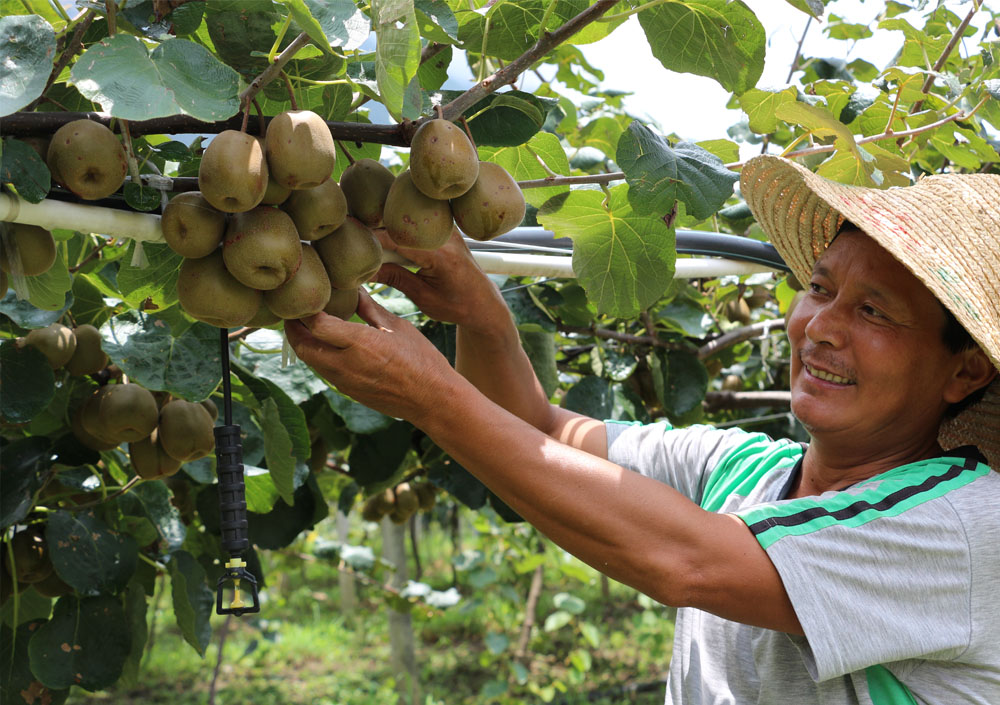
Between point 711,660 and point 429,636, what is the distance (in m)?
7.17

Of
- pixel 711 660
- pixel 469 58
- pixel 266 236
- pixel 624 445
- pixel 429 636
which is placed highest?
pixel 469 58

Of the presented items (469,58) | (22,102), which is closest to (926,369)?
(22,102)

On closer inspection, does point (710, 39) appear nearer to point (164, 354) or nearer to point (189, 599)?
point (164, 354)

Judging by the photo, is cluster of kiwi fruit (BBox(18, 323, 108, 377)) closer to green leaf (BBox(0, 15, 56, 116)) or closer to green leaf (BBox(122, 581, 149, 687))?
green leaf (BBox(122, 581, 149, 687))

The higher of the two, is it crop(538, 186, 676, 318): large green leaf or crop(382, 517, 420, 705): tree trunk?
crop(538, 186, 676, 318): large green leaf

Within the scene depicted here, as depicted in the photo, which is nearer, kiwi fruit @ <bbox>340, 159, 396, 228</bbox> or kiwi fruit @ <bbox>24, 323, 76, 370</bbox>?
kiwi fruit @ <bbox>340, 159, 396, 228</bbox>

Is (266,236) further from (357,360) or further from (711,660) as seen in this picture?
(711,660)

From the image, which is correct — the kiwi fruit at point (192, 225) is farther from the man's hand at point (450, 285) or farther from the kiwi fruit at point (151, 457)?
the kiwi fruit at point (151, 457)

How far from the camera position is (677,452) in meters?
1.83

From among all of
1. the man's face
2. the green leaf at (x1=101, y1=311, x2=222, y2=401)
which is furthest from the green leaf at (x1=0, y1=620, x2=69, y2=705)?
the man's face

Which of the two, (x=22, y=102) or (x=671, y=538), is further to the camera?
(x=671, y=538)

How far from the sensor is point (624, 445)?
186 cm

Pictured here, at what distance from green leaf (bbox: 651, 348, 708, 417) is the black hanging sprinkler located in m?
1.83

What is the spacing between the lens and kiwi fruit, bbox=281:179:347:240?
1029 mm
